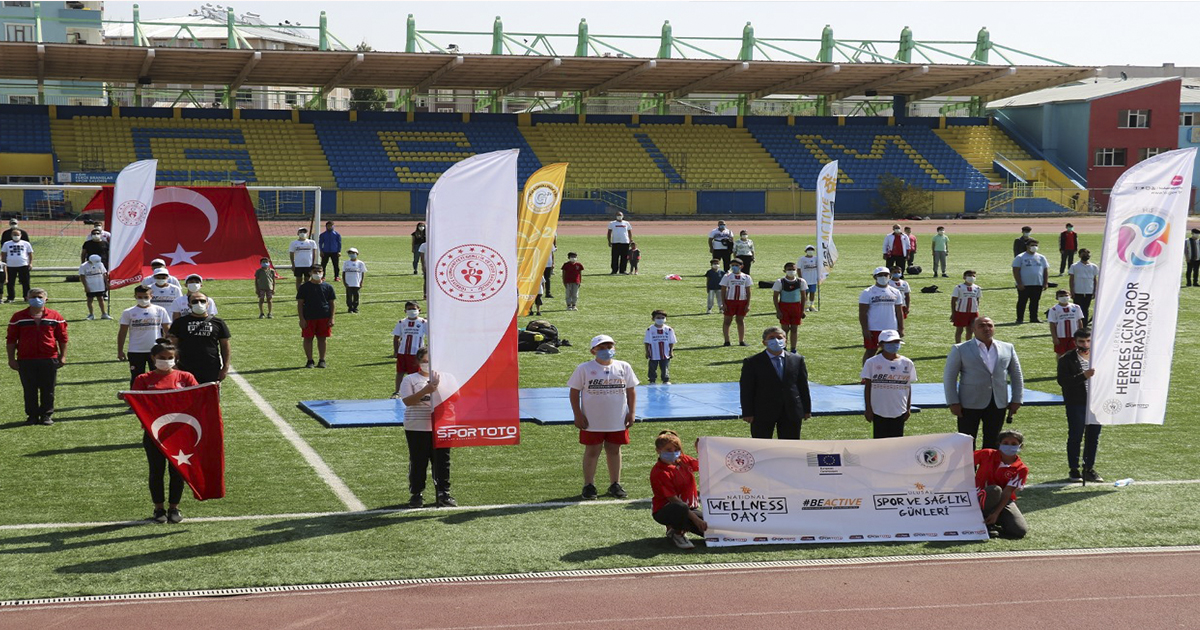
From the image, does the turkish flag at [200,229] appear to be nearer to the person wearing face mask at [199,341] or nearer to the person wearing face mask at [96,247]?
the person wearing face mask at [96,247]

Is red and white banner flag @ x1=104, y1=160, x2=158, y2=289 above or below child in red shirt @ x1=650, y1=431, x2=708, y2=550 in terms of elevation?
above

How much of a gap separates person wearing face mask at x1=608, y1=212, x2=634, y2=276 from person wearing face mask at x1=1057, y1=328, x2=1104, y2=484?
2253cm

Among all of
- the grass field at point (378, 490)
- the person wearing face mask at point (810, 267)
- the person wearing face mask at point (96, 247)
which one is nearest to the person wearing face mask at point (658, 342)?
the grass field at point (378, 490)

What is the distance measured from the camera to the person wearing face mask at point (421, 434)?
11.2 meters

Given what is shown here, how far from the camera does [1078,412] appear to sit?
12570 mm

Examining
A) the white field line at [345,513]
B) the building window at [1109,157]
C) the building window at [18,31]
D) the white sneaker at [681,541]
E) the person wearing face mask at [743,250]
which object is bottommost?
the white field line at [345,513]

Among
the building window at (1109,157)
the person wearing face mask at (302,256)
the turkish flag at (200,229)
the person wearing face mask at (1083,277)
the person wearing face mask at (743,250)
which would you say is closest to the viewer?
the person wearing face mask at (1083,277)

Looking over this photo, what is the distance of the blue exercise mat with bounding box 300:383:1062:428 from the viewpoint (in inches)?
627

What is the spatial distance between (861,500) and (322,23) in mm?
52439

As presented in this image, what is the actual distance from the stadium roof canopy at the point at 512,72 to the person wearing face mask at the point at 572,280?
31788 millimetres

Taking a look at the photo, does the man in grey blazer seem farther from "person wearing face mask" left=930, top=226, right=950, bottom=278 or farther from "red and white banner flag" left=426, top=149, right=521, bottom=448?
"person wearing face mask" left=930, top=226, right=950, bottom=278

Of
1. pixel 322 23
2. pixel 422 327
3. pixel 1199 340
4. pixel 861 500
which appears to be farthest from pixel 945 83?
pixel 861 500

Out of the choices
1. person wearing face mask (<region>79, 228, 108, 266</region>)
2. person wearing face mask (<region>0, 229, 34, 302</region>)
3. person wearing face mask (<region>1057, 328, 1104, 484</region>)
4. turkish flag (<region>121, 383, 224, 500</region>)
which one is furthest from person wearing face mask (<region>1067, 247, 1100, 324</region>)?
person wearing face mask (<region>0, 229, 34, 302</region>)

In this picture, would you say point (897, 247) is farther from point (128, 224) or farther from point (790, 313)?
point (128, 224)
